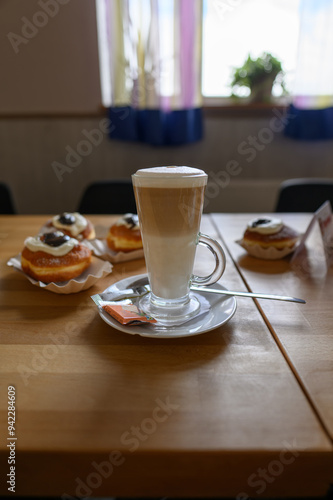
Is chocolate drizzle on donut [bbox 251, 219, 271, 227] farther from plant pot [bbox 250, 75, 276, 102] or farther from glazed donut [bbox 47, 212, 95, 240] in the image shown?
plant pot [bbox 250, 75, 276, 102]

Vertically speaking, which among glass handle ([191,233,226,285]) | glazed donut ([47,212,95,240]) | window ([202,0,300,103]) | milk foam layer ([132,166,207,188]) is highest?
window ([202,0,300,103])

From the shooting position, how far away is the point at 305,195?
4.80 ft

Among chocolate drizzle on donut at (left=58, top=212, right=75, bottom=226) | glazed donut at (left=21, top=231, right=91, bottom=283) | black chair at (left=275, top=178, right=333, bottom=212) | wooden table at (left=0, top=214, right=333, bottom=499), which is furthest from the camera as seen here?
black chair at (left=275, top=178, right=333, bottom=212)

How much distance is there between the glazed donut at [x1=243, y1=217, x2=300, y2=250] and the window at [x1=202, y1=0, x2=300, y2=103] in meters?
1.66

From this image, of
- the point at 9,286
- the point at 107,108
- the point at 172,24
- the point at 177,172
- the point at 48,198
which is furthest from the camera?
the point at 48,198

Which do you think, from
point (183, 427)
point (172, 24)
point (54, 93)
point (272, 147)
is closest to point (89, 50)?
point (54, 93)

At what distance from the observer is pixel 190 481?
33 centimetres

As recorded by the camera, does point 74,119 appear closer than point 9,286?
No

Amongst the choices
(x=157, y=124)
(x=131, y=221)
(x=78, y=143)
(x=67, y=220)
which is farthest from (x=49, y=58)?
(x=131, y=221)

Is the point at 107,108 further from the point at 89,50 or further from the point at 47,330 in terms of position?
the point at 47,330

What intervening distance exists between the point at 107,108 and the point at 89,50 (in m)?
0.32

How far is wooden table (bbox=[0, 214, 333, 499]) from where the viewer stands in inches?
12.8

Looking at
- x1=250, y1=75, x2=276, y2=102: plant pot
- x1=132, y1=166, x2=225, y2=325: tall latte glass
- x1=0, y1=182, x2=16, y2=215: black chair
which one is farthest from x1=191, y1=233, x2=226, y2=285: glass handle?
x1=250, y1=75, x2=276, y2=102: plant pot

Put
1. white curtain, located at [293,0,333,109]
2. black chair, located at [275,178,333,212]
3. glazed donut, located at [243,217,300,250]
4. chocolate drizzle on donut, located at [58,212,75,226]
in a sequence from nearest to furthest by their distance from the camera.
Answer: glazed donut, located at [243,217,300,250] < chocolate drizzle on donut, located at [58,212,75,226] < black chair, located at [275,178,333,212] < white curtain, located at [293,0,333,109]
